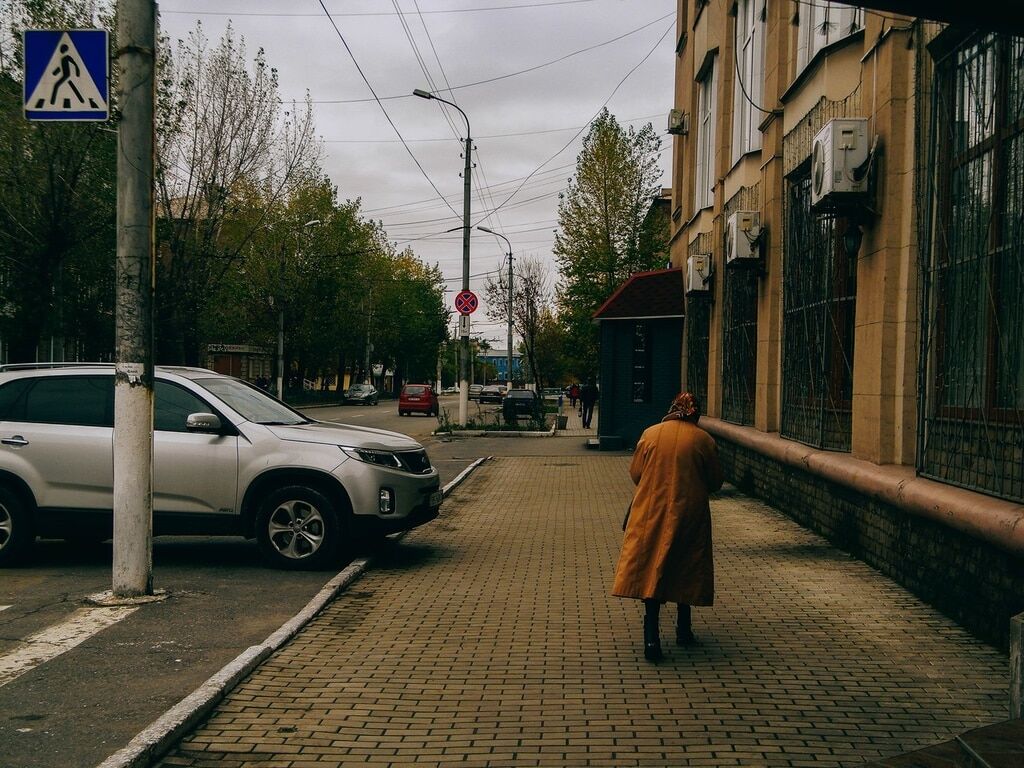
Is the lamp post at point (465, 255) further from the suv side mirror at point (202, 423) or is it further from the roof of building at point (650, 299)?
the suv side mirror at point (202, 423)

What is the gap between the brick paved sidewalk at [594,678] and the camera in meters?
4.66

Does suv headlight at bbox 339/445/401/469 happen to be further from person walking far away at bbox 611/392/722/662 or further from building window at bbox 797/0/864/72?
building window at bbox 797/0/864/72

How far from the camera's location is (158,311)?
28.2 meters

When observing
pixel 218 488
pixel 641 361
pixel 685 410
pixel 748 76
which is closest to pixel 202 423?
pixel 218 488

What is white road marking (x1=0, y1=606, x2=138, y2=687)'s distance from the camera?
5.85 metres

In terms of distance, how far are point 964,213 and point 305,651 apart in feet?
18.2

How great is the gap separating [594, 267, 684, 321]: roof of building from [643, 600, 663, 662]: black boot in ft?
57.1

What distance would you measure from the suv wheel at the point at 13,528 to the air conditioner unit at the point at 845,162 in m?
7.62

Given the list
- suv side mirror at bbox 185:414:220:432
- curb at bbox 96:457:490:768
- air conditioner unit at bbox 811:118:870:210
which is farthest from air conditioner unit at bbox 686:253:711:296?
curb at bbox 96:457:490:768

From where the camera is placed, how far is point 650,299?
2380 cm

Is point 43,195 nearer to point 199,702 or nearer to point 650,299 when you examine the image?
point 650,299

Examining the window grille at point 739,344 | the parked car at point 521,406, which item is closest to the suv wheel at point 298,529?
the window grille at point 739,344

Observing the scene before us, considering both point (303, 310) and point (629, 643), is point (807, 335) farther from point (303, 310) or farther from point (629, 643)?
point (303, 310)

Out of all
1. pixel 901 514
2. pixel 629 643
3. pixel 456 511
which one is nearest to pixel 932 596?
pixel 901 514
